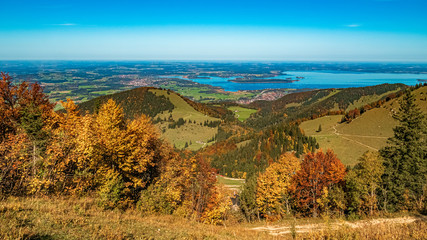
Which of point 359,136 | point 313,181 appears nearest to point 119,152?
point 313,181

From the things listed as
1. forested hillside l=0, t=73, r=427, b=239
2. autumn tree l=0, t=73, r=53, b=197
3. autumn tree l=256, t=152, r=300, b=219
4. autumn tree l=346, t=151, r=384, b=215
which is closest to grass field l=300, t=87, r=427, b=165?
forested hillside l=0, t=73, r=427, b=239

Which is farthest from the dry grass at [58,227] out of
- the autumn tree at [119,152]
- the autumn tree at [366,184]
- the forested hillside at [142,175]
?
the autumn tree at [366,184]

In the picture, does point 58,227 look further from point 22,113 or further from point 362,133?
point 362,133

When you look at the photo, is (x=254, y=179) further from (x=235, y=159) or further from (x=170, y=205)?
(x=235, y=159)

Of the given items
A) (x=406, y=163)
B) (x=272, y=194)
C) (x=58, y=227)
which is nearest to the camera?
(x=58, y=227)

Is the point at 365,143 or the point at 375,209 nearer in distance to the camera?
the point at 375,209

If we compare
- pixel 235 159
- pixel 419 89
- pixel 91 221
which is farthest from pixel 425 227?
pixel 419 89

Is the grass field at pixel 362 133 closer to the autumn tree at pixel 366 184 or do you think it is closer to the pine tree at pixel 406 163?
the pine tree at pixel 406 163
